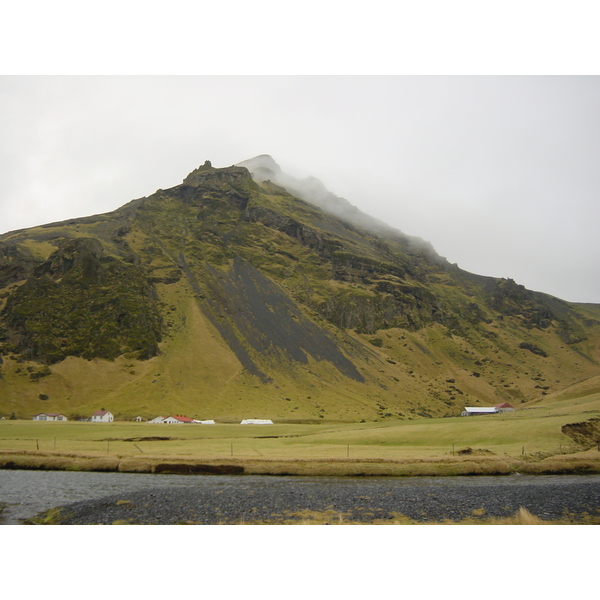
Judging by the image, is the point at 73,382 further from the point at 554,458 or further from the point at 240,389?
the point at 554,458

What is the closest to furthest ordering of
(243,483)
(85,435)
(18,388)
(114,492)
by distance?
(114,492)
(243,483)
(85,435)
(18,388)

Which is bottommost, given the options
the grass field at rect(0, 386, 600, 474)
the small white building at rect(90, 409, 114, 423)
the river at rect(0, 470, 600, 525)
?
the small white building at rect(90, 409, 114, 423)

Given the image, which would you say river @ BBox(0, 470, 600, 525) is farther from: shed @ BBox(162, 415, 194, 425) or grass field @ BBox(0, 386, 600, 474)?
shed @ BBox(162, 415, 194, 425)

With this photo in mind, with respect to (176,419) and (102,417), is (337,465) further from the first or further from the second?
(102,417)

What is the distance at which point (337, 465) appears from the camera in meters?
48.0

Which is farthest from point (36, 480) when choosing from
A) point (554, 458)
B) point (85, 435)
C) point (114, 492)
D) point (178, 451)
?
point (554, 458)

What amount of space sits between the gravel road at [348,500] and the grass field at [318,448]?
20.8 ft

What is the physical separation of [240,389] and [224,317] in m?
45.4

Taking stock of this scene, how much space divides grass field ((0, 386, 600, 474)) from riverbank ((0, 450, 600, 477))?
0.11 metres

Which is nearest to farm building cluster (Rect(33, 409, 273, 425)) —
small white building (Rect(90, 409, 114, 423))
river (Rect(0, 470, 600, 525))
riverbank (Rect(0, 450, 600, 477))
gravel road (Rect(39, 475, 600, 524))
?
small white building (Rect(90, 409, 114, 423))

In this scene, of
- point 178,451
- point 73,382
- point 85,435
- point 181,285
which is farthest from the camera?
point 181,285

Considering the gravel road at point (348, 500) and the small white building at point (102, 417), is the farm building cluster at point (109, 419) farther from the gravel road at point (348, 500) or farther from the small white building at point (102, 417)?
the gravel road at point (348, 500)

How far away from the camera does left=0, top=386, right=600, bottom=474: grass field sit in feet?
160

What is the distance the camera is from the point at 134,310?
6629 inches
